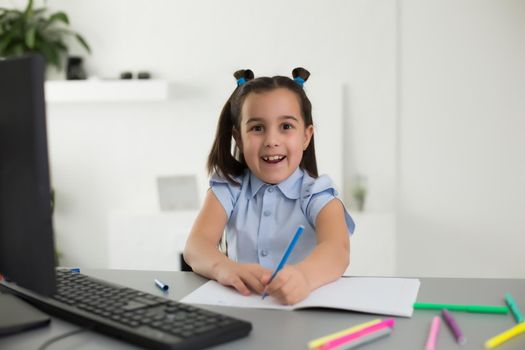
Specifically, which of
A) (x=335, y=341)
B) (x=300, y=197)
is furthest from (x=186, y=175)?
(x=335, y=341)

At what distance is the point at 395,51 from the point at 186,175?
1.29 metres

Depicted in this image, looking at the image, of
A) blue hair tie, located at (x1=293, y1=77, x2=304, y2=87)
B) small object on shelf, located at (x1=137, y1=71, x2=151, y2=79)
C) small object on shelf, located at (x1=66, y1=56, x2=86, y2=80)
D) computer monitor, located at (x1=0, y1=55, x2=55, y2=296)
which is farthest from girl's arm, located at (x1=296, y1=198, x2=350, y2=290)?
small object on shelf, located at (x1=66, y1=56, x2=86, y2=80)

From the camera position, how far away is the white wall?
11.7ft

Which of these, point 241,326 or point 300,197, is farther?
point 300,197

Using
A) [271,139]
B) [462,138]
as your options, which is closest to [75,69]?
[462,138]

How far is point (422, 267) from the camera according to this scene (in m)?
3.70

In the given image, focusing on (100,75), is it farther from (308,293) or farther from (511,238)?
(308,293)

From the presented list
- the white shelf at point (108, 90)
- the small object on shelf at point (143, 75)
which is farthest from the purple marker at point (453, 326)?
the small object on shelf at point (143, 75)

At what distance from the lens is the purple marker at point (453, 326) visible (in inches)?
35.0

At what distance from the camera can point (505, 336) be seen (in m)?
0.89

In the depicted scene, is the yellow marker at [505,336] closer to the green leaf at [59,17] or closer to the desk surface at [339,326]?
the desk surface at [339,326]

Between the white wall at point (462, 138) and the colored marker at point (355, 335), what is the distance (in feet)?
9.20

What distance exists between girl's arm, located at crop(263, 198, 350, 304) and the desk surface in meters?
0.05

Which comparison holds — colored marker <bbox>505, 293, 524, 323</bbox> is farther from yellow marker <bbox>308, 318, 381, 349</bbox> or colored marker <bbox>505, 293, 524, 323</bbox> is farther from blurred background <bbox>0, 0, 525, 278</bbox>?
blurred background <bbox>0, 0, 525, 278</bbox>
